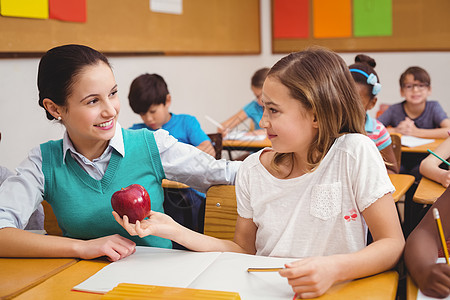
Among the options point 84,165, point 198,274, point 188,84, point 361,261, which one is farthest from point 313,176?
point 188,84

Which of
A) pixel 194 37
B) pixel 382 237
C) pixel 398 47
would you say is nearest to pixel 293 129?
pixel 382 237

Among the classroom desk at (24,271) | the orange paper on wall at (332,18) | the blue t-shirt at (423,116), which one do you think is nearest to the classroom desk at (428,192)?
the classroom desk at (24,271)

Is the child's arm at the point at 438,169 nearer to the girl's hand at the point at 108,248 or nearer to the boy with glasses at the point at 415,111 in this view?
the girl's hand at the point at 108,248

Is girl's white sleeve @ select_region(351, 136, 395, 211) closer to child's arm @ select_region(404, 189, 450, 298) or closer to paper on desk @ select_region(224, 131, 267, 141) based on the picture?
child's arm @ select_region(404, 189, 450, 298)

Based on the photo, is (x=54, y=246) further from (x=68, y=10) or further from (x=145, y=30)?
(x=145, y=30)

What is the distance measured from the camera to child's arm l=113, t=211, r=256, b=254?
1300 millimetres

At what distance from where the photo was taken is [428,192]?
2105mm

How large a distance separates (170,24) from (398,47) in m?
2.82

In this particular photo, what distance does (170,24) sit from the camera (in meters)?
4.56

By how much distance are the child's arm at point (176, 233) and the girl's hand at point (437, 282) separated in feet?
1.85

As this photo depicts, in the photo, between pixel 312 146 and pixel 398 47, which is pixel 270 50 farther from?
pixel 312 146

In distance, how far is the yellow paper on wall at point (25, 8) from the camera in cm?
294

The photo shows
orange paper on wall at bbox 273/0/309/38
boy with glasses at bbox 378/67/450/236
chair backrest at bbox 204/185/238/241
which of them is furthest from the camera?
orange paper on wall at bbox 273/0/309/38

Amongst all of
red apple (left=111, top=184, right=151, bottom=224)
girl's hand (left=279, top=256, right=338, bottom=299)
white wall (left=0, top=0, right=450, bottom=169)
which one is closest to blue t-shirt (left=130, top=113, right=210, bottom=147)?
white wall (left=0, top=0, right=450, bottom=169)
